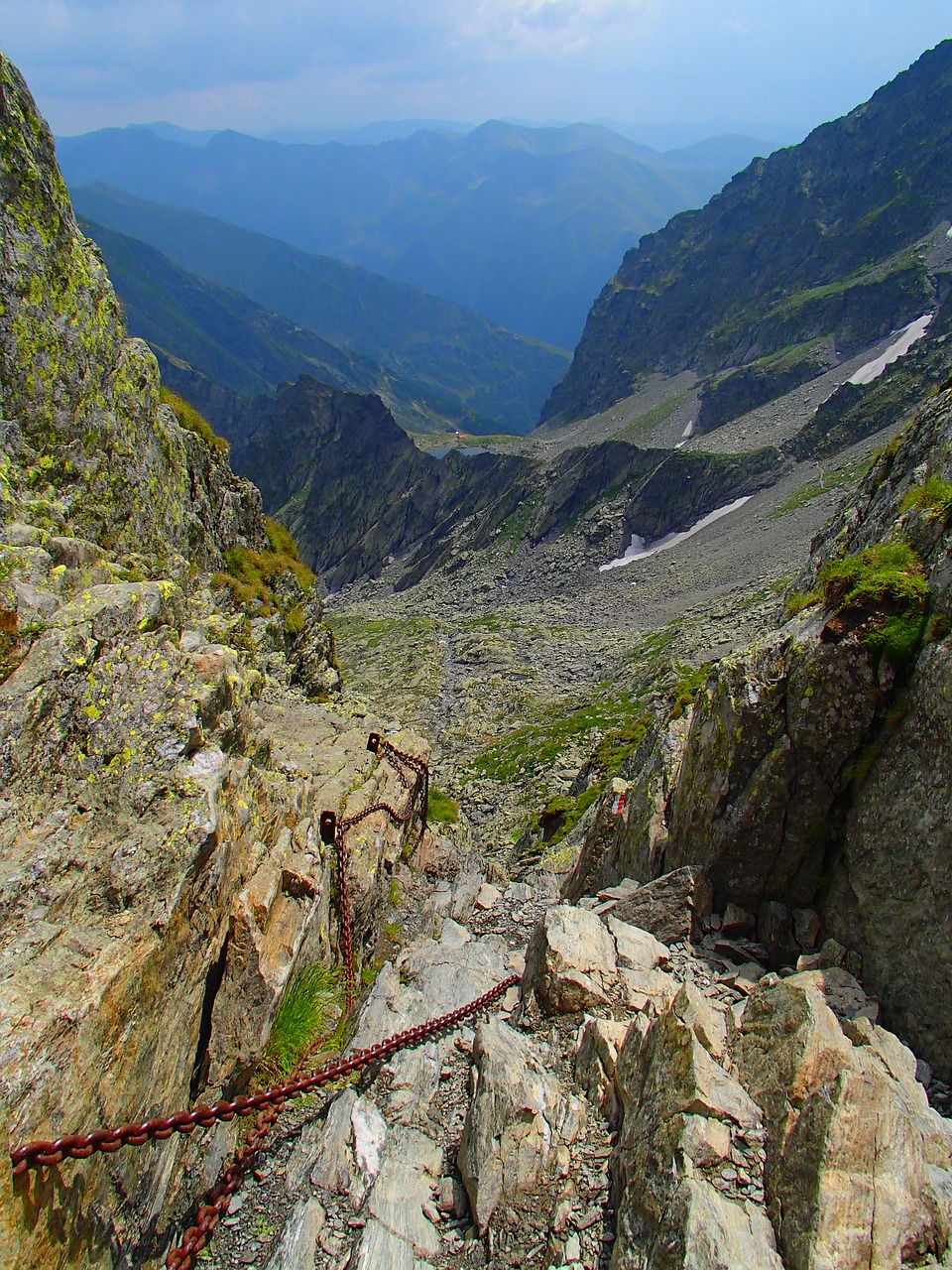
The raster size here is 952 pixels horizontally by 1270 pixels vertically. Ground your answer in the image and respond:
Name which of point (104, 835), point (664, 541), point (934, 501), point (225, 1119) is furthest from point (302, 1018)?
point (664, 541)

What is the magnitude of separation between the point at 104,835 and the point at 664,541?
12078 cm

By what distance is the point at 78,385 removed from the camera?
2012 cm

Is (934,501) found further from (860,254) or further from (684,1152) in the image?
(860,254)

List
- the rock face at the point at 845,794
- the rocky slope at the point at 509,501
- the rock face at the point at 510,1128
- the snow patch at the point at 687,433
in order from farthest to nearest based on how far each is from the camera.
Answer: the snow patch at the point at 687,433 < the rocky slope at the point at 509,501 < the rock face at the point at 845,794 < the rock face at the point at 510,1128

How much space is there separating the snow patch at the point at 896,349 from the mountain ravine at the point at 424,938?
134539mm

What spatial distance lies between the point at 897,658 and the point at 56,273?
2416 cm

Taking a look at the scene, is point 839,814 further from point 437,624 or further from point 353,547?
point 353,547

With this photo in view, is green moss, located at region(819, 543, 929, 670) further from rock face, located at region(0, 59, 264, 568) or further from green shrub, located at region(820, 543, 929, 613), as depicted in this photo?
rock face, located at region(0, 59, 264, 568)

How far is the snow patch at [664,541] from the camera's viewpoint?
117062 millimetres

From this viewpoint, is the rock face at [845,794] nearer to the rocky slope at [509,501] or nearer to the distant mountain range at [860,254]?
the rocky slope at [509,501]

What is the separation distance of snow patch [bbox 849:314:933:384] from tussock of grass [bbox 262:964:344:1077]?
5997 inches

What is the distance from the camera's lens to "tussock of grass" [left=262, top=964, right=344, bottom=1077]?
9711 millimetres

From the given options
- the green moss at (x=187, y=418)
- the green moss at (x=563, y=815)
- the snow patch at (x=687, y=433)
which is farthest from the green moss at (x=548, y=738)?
the snow patch at (x=687, y=433)

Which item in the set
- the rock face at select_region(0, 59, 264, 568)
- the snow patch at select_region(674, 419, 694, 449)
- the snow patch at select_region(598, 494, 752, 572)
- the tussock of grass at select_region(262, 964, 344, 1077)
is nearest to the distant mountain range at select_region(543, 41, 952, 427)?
the snow patch at select_region(674, 419, 694, 449)
